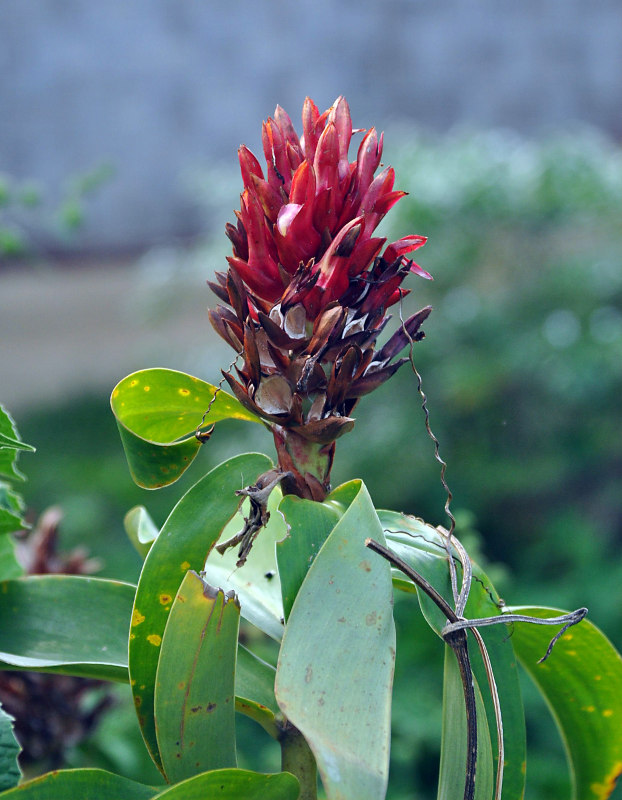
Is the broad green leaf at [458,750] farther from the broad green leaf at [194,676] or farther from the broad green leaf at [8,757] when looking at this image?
the broad green leaf at [8,757]

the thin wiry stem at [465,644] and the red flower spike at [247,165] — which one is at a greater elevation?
the red flower spike at [247,165]

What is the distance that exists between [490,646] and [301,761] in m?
0.13

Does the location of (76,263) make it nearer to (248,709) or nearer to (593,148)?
(593,148)

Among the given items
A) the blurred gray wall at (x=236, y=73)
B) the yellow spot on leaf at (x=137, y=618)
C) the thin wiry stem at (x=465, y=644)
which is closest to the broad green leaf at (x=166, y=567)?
the yellow spot on leaf at (x=137, y=618)

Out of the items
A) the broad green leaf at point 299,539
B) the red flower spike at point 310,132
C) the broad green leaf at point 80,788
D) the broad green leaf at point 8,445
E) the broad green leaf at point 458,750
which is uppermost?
the red flower spike at point 310,132

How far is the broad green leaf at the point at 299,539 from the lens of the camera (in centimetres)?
41

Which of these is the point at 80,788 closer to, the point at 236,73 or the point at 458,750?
the point at 458,750

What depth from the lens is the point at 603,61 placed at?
138 inches

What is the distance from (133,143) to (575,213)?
7.55 ft

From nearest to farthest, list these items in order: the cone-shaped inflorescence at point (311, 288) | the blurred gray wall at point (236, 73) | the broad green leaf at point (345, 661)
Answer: the broad green leaf at point (345, 661) → the cone-shaped inflorescence at point (311, 288) → the blurred gray wall at point (236, 73)

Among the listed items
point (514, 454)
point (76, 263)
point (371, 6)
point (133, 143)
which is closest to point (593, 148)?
point (514, 454)

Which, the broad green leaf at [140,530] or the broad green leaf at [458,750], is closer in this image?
the broad green leaf at [458,750]

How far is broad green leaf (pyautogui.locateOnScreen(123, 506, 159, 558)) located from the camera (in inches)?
20.6

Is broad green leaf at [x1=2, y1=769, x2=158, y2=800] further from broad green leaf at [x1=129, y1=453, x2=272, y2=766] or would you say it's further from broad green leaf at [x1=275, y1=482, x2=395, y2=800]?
broad green leaf at [x1=275, y1=482, x2=395, y2=800]
